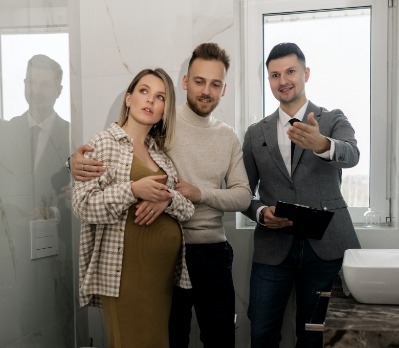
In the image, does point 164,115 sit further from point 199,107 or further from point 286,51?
point 286,51

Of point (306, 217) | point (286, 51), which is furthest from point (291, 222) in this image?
point (286, 51)

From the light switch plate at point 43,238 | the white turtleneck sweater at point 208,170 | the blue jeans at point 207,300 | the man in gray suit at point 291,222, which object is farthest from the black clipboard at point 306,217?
the light switch plate at point 43,238

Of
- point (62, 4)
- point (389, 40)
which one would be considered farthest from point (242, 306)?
point (62, 4)

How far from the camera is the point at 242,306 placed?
243cm

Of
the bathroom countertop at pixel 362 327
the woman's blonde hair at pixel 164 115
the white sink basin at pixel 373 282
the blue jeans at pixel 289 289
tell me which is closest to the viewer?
the bathroom countertop at pixel 362 327

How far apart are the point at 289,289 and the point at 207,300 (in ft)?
1.25

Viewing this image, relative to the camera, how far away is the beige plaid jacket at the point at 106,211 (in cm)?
164

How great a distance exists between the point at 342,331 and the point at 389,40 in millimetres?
1662

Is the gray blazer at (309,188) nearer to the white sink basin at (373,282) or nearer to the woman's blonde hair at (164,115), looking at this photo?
the woman's blonde hair at (164,115)

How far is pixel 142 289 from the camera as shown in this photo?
1.68 m

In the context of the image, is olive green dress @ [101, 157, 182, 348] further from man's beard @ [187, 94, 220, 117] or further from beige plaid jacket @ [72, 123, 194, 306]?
man's beard @ [187, 94, 220, 117]

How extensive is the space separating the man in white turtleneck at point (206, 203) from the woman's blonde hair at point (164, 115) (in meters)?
0.09

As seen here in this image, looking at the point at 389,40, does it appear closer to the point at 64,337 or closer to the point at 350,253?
the point at 350,253

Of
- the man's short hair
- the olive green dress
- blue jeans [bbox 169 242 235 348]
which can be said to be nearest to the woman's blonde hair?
the olive green dress
